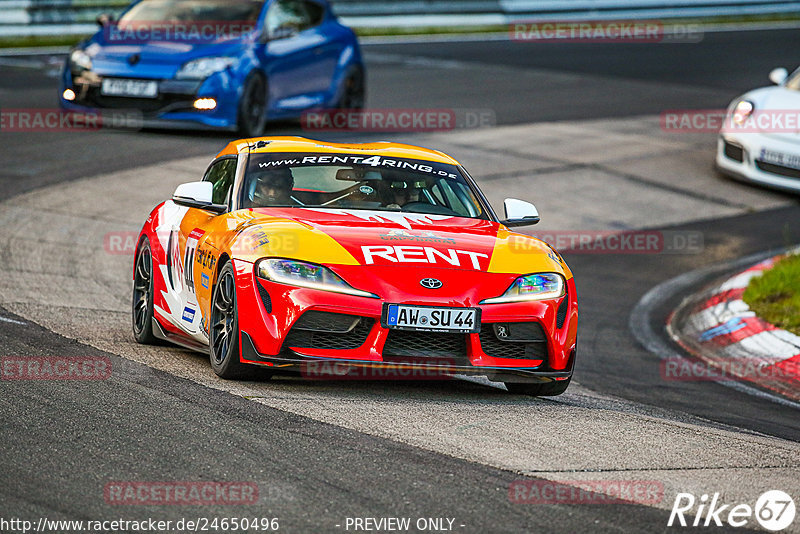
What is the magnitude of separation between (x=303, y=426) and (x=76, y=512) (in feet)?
4.68

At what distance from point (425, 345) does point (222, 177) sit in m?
2.21

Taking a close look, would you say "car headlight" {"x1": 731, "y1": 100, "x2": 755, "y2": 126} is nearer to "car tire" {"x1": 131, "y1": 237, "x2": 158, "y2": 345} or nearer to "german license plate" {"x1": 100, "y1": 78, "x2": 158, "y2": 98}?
"german license plate" {"x1": 100, "y1": 78, "x2": 158, "y2": 98}

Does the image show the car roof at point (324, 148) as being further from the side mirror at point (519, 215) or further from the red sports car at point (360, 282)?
the side mirror at point (519, 215)

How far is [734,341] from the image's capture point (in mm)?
10414

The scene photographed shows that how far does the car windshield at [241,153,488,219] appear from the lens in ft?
25.8

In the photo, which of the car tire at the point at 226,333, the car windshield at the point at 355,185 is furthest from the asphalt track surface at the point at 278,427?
the car windshield at the point at 355,185

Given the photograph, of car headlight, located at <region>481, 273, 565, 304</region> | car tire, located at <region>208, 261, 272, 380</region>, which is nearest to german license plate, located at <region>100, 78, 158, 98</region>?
car tire, located at <region>208, 261, 272, 380</region>

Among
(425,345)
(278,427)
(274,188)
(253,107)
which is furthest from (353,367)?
(253,107)

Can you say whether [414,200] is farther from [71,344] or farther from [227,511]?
[227,511]

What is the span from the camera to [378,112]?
18.8m

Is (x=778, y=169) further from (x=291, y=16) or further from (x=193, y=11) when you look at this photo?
(x=193, y=11)

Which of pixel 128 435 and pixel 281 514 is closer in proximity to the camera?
pixel 281 514

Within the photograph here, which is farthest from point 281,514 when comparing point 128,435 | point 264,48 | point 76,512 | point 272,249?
point 264,48

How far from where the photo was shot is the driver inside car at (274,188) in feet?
25.6
